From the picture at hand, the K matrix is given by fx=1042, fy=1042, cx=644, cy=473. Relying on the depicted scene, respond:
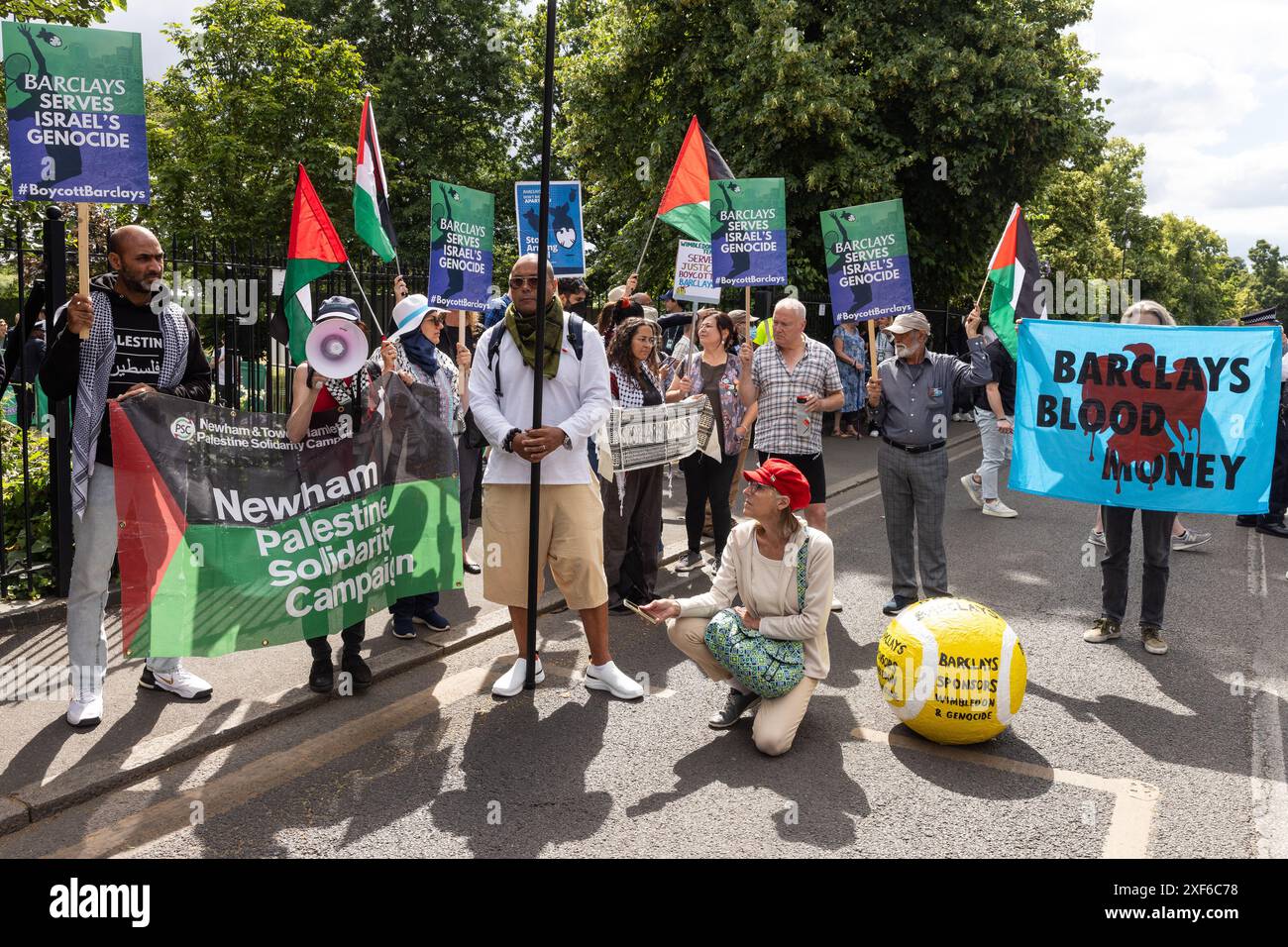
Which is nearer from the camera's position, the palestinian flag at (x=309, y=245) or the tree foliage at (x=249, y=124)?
the palestinian flag at (x=309, y=245)

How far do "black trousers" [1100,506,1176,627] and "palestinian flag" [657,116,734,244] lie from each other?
146 inches

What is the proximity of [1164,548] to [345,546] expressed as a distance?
4705mm

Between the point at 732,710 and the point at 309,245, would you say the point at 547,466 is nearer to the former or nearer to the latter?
the point at 732,710

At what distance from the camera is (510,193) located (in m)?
31.9

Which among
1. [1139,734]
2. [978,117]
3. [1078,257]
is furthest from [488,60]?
[1139,734]

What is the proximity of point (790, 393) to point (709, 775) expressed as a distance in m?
3.21

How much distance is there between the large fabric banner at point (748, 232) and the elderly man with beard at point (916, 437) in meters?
1.90

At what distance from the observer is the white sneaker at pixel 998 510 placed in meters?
10.6

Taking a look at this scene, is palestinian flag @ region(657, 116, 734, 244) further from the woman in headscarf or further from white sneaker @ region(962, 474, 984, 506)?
white sneaker @ region(962, 474, 984, 506)

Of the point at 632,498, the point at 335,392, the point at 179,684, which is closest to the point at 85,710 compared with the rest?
the point at 179,684

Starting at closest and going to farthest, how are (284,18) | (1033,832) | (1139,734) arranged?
(1033,832) < (1139,734) < (284,18)

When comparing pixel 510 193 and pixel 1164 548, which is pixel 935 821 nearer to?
pixel 1164 548

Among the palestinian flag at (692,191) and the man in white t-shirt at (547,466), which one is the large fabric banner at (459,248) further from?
the man in white t-shirt at (547,466)

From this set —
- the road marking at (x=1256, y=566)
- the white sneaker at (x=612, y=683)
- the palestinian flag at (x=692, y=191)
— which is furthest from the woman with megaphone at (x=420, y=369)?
the road marking at (x=1256, y=566)
